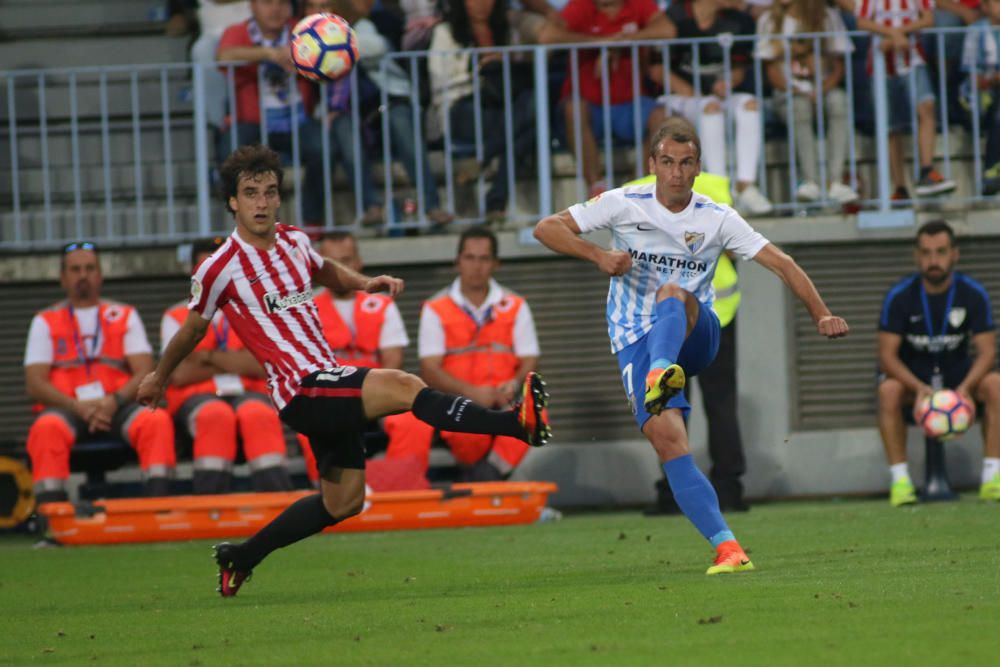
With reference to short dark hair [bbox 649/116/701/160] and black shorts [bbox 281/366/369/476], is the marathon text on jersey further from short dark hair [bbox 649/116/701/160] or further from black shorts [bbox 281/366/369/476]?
black shorts [bbox 281/366/369/476]

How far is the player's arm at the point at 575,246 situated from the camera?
7.92 m

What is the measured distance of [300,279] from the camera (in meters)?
8.36

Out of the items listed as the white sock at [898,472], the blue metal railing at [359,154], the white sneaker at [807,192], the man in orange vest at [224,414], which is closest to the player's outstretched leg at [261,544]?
the man in orange vest at [224,414]

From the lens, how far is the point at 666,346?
7898 mm

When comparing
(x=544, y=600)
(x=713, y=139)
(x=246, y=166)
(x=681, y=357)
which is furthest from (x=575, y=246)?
(x=713, y=139)

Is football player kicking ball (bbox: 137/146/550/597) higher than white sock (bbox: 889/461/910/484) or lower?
higher

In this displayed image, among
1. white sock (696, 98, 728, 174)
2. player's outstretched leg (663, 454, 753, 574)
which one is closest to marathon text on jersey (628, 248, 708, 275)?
player's outstretched leg (663, 454, 753, 574)

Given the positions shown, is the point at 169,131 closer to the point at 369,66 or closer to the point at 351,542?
the point at 369,66

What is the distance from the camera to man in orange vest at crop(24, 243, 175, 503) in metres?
12.4

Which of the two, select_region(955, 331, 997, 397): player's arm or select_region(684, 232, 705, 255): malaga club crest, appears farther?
select_region(955, 331, 997, 397): player's arm

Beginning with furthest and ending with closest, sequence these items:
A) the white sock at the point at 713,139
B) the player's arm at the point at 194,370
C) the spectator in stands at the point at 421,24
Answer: the spectator in stands at the point at 421,24 → the white sock at the point at 713,139 → the player's arm at the point at 194,370

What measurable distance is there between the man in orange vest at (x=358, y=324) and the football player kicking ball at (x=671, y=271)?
4683 millimetres

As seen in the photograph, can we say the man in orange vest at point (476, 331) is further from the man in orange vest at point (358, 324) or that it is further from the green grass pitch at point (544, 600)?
the green grass pitch at point (544, 600)

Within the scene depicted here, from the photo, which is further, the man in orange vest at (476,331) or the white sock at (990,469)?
the man in orange vest at (476,331)
